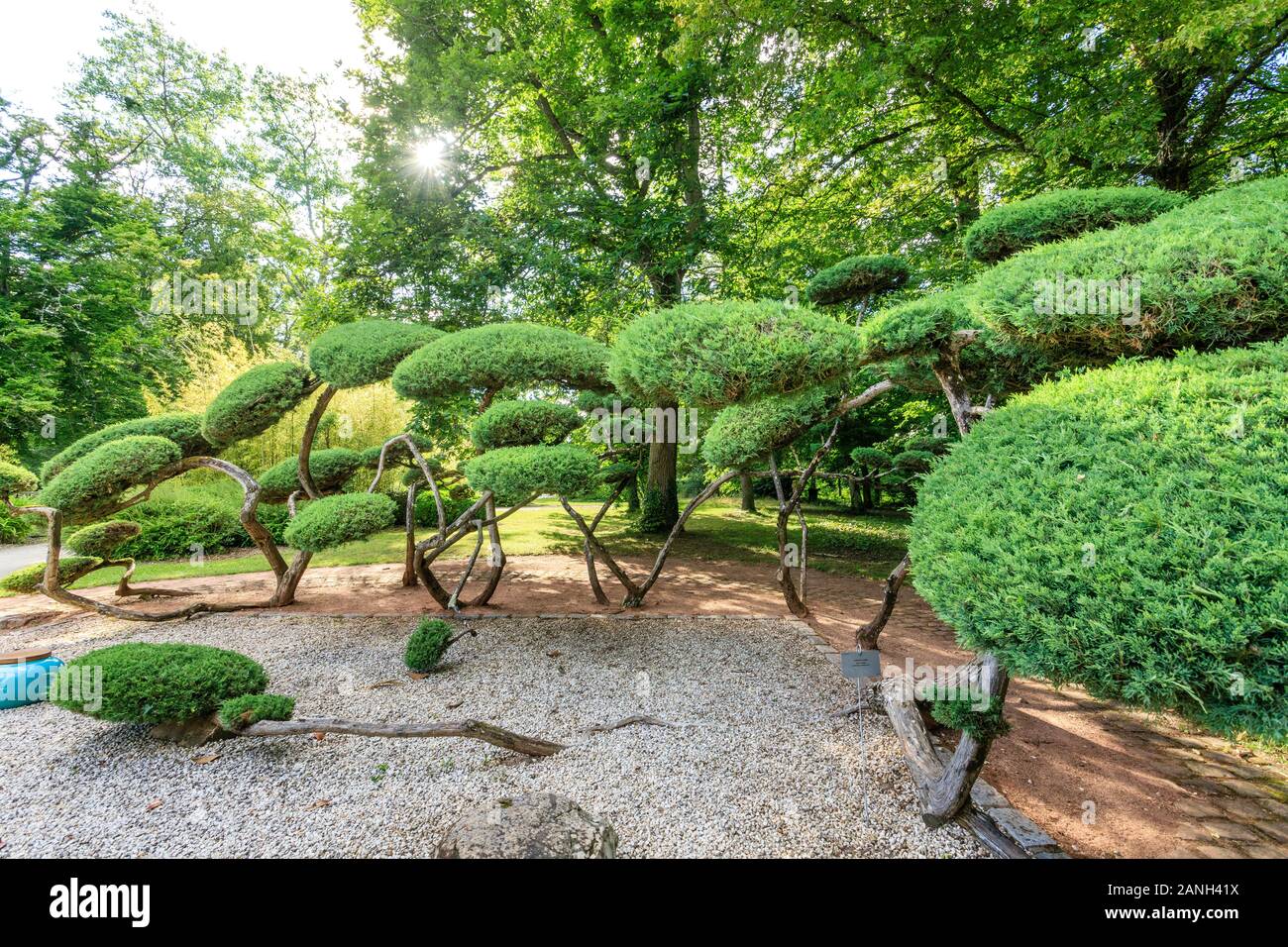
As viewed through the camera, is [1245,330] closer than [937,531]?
Yes

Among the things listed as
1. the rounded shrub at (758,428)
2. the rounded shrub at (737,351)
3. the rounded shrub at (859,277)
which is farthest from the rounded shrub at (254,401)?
the rounded shrub at (859,277)

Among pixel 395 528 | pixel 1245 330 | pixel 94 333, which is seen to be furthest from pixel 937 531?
pixel 94 333

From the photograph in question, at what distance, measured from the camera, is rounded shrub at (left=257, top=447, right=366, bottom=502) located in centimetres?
675

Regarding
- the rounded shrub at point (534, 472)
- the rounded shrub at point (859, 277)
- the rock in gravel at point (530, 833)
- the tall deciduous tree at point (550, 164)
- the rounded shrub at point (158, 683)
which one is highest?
the tall deciduous tree at point (550, 164)

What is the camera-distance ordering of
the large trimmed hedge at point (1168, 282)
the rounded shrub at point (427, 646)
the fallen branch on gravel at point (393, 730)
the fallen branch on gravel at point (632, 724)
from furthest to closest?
the rounded shrub at point (427, 646) → the fallen branch on gravel at point (632, 724) → the fallen branch on gravel at point (393, 730) → the large trimmed hedge at point (1168, 282)

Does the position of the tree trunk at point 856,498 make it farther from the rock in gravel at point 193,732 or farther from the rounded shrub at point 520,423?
the rock in gravel at point 193,732

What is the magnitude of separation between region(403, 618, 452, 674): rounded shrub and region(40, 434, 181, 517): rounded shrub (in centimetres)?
344

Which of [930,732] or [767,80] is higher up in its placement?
[767,80]

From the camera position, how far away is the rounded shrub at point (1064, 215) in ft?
9.37

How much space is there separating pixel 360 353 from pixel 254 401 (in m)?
1.31

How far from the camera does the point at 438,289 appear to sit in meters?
8.16

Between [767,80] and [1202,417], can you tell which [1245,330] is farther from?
[767,80]

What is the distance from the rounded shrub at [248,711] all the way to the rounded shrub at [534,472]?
2.11 m

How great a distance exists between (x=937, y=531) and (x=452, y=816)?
112 inches
